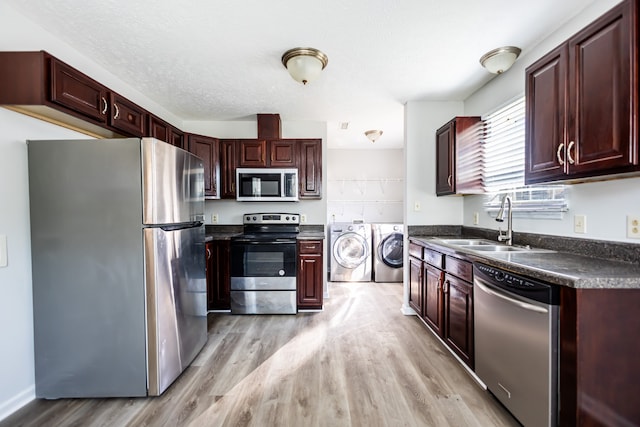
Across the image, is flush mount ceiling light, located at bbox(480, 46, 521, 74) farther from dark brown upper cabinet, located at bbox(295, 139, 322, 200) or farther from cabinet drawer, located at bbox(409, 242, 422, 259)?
→ dark brown upper cabinet, located at bbox(295, 139, 322, 200)

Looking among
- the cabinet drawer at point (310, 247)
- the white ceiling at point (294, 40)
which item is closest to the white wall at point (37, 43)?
the white ceiling at point (294, 40)

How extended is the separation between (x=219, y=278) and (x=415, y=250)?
7.60ft

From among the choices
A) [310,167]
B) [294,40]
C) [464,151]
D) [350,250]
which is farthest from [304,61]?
[350,250]

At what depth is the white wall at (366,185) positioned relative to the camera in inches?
211

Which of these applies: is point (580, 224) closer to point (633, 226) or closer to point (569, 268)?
point (633, 226)

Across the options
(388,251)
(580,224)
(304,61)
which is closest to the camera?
(580,224)

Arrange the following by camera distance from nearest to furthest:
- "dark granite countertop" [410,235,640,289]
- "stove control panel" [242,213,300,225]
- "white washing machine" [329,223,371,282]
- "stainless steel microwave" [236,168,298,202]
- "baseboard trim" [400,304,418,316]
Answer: "dark granite countertop" [410,235,640,289] < "baseboard trim" [400,304,418,316] < "stainless steel microwave" [236,168,298,202] < "stove control panel" [242,213,300,225] < "white washing machine" [329,223,371,282]

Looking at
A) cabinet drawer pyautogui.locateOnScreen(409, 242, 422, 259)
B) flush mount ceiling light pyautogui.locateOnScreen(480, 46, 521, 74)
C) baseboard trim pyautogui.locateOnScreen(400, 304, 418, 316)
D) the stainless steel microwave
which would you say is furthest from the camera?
the stainless steel microwave

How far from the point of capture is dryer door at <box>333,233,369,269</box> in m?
4.56

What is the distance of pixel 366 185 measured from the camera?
5.37 m

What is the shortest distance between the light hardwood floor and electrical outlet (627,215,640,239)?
1.22 metres

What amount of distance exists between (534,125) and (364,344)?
7.02ft

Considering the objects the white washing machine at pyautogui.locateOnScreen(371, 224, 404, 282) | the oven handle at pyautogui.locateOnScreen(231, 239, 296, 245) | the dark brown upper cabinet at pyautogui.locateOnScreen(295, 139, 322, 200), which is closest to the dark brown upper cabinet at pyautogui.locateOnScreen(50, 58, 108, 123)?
the oven handle at pyautogui.locateOnScreen(231, 239, 296, 245)

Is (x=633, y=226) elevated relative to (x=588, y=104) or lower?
lower
